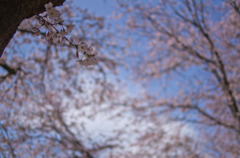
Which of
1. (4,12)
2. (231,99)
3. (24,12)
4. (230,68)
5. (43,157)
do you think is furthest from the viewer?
(230,68)

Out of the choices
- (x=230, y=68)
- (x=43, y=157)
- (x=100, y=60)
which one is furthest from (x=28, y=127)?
(x=230, y=68)

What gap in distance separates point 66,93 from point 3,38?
873cm

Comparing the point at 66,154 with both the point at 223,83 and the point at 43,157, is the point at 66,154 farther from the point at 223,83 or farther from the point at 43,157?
the point at 223,83

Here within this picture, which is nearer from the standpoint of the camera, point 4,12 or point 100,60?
point 4,12

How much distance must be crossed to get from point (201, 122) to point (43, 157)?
6753mm

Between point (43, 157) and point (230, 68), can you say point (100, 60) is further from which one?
point (230, 68)

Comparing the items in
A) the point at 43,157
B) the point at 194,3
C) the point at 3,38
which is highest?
the point at 194,3

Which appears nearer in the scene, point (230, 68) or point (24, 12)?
point (24, 12)

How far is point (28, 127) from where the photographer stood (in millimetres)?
8141

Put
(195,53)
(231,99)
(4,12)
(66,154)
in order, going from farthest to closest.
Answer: (66,154) → (195,53) → (231,99) → (4,12)

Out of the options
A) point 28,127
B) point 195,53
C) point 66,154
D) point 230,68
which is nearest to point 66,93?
point 28,127

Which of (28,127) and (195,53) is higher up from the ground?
(195,53)

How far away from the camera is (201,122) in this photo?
830cm

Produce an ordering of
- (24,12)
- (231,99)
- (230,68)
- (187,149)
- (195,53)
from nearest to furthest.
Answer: (24,12)
(231,99)
(195,53)
(230,68)
(187,149)
